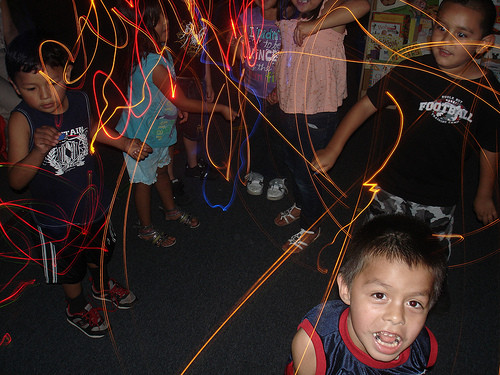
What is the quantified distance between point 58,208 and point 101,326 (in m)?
0.72

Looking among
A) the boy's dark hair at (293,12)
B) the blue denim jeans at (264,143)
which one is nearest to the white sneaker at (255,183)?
the blue denim jeans at (264,143)

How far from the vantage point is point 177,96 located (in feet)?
7.18

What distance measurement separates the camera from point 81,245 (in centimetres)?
184

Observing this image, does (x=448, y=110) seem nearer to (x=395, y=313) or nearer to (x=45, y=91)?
(x=395, y=313)

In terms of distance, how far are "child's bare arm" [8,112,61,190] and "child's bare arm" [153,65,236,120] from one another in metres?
0.67

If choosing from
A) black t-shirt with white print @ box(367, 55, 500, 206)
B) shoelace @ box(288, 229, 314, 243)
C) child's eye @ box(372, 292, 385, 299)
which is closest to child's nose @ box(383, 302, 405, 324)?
child's eye @ box(372, 292, 385, 299)

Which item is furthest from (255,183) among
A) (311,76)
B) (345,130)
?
(345,130)

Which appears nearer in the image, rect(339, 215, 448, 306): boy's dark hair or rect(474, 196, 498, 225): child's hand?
rect(339, 215, 448, 306): boy's dark hair

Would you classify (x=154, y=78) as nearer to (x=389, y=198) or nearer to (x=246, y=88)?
(x=246, y=88)

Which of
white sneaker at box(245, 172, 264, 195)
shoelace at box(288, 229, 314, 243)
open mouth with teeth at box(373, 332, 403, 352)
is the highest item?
open mouth with teeth at box(373, 332, 403, 352)

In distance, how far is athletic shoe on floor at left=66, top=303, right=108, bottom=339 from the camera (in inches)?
80.9

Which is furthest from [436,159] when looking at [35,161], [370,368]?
[35,161]

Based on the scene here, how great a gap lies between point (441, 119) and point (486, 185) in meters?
0.35

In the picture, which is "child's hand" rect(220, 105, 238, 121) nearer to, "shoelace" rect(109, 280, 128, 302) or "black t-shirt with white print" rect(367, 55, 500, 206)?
"black t-shirt with white print" rect(367, 55, 500, 206)
